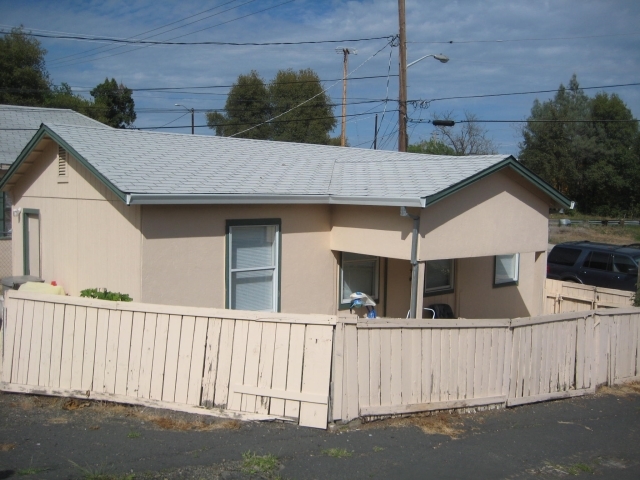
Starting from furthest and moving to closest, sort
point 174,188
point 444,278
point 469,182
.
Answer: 1. point 444,278
2. point 469,182
3. point 174,188

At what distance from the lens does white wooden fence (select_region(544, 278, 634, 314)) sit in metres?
13.9

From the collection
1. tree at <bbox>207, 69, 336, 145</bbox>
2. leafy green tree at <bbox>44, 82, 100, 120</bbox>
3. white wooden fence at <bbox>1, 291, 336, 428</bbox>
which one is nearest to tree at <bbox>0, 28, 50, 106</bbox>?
leafy green tree at <bbox>44, 82, 100, 120</bbox>

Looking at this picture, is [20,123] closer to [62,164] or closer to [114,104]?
[62,164]

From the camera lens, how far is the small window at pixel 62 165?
416 inches

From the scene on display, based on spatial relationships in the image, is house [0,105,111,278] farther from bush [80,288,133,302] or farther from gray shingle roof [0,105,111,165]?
bush [80,288,133,302]

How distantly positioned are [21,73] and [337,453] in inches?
1612

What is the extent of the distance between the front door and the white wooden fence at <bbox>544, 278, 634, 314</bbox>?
1129cm

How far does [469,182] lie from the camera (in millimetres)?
9844

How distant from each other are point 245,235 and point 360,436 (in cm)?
424

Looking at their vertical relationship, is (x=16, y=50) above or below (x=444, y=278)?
above

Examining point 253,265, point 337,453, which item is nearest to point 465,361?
point 337,453

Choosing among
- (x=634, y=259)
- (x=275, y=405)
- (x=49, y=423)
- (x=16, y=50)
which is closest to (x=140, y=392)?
(x=49, y=423)

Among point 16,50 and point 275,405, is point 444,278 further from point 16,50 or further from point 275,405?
point 16,50

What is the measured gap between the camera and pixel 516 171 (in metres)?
10.8
